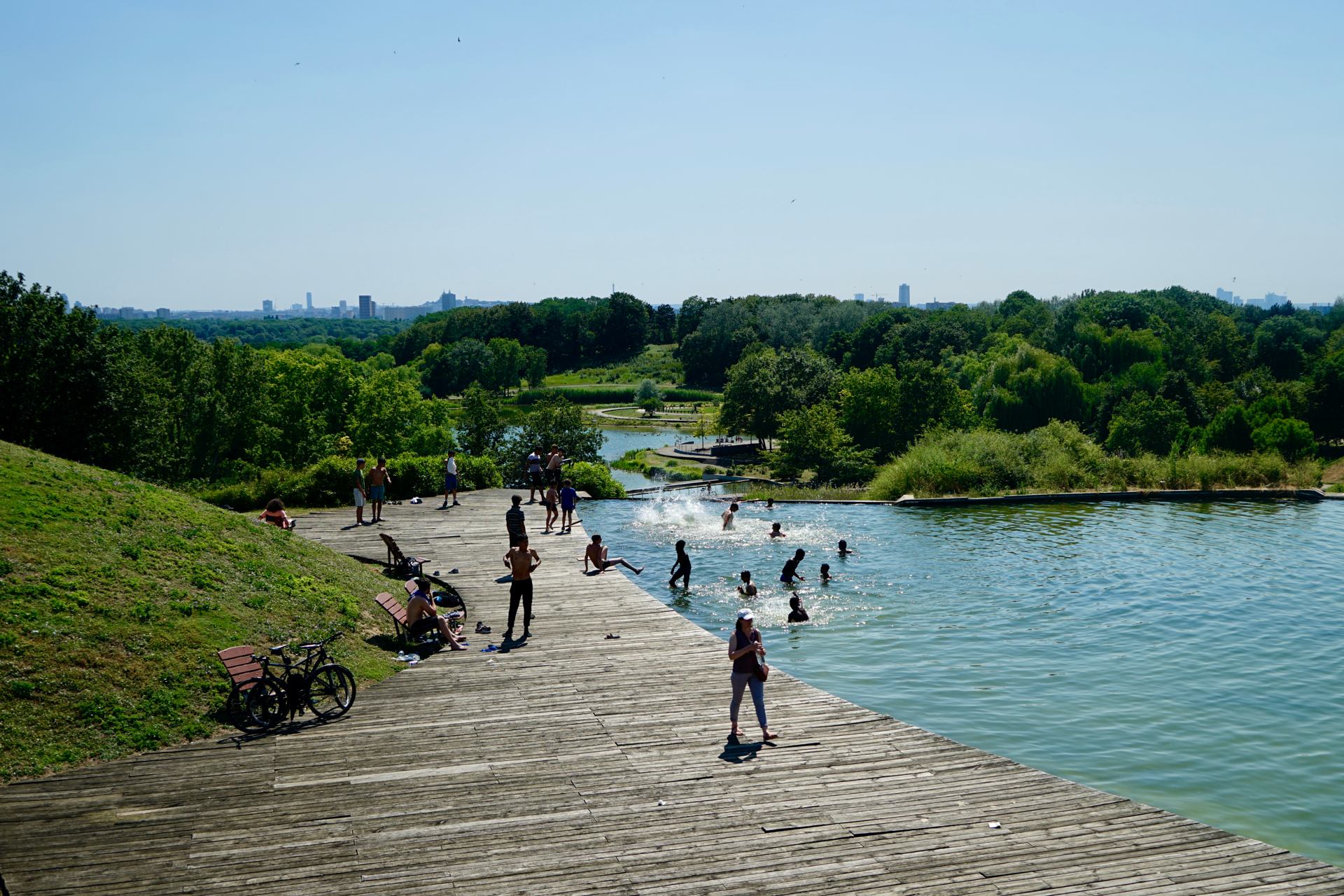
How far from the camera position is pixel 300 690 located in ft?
46.2

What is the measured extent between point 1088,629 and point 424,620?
16459 millimetres

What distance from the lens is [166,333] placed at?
193ft

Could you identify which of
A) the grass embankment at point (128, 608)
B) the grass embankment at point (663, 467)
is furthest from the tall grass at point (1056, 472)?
the grass embankment at point (663, 467)

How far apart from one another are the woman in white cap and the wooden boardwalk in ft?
1.96

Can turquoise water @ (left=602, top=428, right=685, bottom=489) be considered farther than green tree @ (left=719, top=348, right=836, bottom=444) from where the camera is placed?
Yes

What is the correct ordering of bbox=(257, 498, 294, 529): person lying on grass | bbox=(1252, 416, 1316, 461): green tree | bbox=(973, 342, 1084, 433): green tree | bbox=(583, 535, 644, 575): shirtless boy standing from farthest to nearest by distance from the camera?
bbox=(973, 342, 1084, 433): green tree → bbox=(1252, 416, 1316, 461): green tree → bbox=(257, 498, 294, 529): person lying on grass → bbox=(583, 535, 644, 575): shirtless boy standing

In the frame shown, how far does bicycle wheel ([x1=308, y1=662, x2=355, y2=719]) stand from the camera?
46.7ft

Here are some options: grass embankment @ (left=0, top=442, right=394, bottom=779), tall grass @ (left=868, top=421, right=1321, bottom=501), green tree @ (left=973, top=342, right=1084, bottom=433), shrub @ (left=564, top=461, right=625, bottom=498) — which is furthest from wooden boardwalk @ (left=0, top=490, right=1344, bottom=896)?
green tree @ (left=973, top=342, right=1084, bottom=433)

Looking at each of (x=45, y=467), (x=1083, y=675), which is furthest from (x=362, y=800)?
(x=1083, y=675)

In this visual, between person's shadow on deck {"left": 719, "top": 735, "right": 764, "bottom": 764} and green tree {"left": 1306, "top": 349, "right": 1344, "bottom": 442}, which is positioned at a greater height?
green tree {"left": 1306, "top": 349, "right": 1344, "bottom": 442}

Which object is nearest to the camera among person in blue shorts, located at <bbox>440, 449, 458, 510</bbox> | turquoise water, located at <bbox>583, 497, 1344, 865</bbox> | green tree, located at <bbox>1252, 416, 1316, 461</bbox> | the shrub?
turquoise water, located at <bbox>583, 497, 1344, 865</bbox>

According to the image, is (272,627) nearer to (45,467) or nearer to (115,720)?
(115,720)

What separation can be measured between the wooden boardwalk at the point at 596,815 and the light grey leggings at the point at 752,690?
18.7 inches

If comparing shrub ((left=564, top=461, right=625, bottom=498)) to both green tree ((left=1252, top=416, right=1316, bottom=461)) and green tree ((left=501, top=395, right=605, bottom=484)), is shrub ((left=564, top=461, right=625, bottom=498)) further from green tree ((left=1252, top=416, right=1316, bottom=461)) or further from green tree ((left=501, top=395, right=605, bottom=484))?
green tree ((left=1252, top=416, right=1316, bottom=461))
